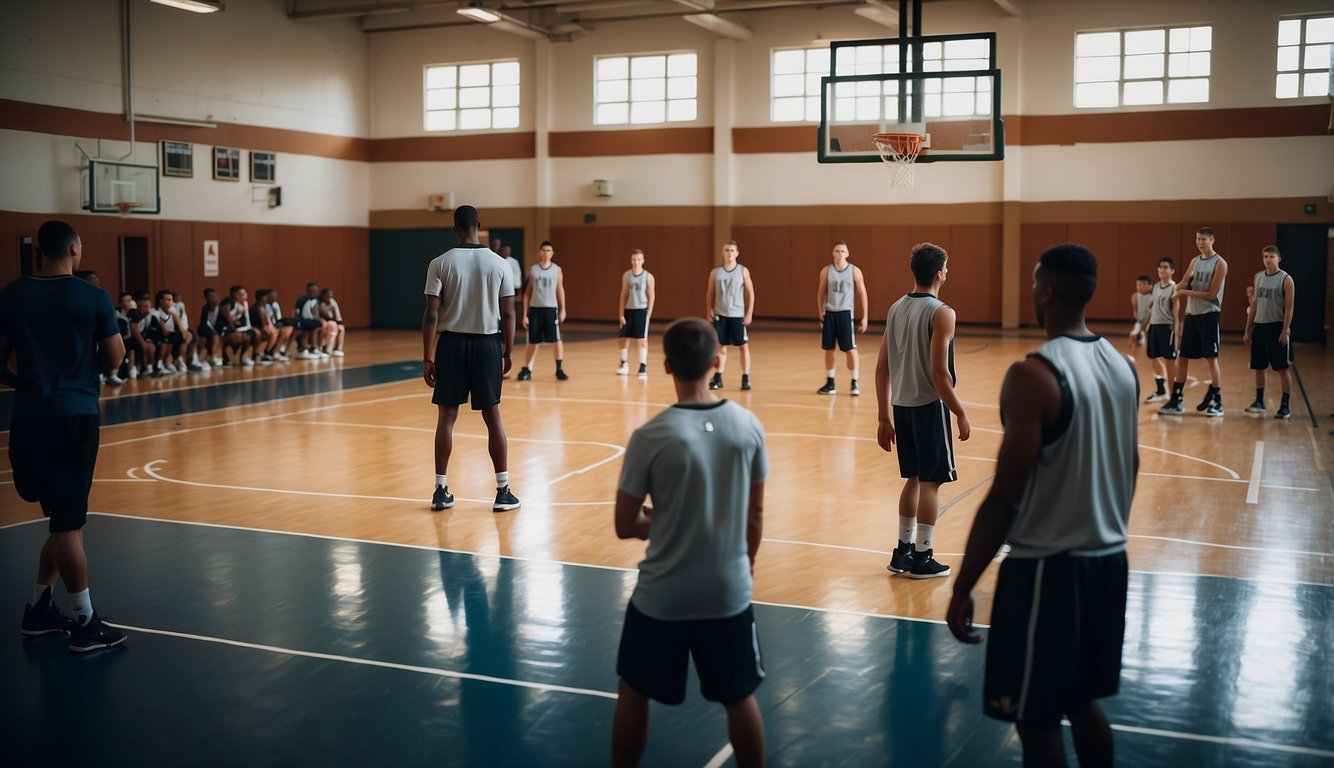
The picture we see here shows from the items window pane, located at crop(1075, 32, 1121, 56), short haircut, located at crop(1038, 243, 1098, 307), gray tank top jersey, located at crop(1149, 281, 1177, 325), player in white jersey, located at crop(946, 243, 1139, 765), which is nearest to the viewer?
player in white jersey, located at crop(946, 243, 1139, 765)

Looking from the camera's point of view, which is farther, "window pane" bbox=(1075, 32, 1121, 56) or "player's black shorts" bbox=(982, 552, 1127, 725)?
"window pane" bbox=(1075, 32, 1121, 56)

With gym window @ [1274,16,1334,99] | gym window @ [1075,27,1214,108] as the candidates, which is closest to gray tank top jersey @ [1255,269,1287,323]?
gym window @ [1274,16,1334,99]

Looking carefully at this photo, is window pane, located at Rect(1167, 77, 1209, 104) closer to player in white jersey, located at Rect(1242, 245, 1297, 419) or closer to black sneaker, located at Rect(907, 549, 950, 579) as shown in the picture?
player in white jersey, located at Rect(1242, 245, 1297, 419)

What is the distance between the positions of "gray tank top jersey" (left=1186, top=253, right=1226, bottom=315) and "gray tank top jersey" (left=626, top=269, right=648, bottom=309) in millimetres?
6847

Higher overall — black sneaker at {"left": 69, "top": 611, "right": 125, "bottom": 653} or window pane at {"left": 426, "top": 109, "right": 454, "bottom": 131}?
window pane at {"left": 426, "top": 109, "right": 454, "bottom": 131}

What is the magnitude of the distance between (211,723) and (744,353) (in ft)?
36.5

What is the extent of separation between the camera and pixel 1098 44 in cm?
2259

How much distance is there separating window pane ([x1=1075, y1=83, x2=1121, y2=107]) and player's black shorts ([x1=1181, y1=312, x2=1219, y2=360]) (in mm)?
11559

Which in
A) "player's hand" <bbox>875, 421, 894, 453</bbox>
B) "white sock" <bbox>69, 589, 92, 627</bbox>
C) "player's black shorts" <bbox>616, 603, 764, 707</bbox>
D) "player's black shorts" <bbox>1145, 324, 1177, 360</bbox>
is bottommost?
"white sock" <bbox>69, 589, 92, 627</bbox>

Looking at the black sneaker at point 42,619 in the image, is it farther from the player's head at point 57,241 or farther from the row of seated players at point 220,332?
the row of seated players at point 220,332

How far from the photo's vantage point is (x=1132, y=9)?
871 inches

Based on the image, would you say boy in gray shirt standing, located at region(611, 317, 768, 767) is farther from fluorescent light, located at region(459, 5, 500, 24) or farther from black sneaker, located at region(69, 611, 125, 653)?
fluorescent light, located at region(459, 5, 500, 24)

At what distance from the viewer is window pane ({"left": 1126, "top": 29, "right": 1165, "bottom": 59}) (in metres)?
22.2

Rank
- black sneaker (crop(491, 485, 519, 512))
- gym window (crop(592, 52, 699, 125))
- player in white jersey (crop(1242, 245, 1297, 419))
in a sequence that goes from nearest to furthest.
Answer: black sneaker (crop(491, 485, 519, 512))
player in white jersey (crop(1242, 245, 1297, 419))
gym window (crop(592, 52, 699, 125))
